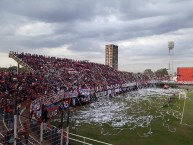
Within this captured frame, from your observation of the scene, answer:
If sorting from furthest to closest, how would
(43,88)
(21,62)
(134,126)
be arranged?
(21,62) → (43,88) → (134,126)

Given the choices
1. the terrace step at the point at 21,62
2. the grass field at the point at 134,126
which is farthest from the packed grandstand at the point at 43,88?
the grass field at the point at 134,126

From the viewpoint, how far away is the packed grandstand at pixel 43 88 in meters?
21.7

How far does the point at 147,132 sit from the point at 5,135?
1572cm

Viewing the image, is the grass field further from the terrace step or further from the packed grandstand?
the terrace step

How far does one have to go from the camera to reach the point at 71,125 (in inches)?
1040

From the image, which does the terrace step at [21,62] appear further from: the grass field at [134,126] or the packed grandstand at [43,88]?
the grass field at [134,126]

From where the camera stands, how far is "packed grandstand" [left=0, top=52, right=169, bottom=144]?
2167cm

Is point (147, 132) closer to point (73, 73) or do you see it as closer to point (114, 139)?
point (114, 139)

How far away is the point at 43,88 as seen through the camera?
3453 cm

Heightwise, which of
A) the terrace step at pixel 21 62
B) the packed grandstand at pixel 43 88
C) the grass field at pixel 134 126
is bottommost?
the grass field at pixel 134 126

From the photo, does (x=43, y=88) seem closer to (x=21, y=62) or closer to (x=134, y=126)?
(x=134, y=126)

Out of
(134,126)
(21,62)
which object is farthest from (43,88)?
(21,62)

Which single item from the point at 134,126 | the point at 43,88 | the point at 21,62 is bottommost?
the point at 134,126

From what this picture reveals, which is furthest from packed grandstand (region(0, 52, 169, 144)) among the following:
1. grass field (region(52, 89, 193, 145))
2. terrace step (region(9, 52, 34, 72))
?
grass field (region(52, 89, 193, 145))
